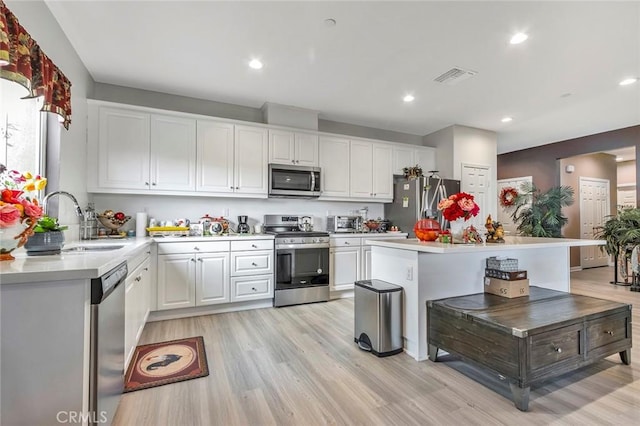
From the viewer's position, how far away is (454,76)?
135 inches

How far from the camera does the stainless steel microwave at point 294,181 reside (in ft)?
13.6

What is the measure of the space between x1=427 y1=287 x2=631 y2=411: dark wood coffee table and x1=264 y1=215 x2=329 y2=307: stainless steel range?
1.88 m

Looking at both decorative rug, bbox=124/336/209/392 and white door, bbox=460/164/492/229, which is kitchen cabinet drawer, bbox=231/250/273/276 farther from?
white door, bbox=460/164/492/229

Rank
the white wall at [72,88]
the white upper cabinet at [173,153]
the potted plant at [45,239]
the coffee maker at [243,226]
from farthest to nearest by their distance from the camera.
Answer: the coffee maker at [243,226] → the white upper cabinet at [173,153] → the white wall at [72,88] → the potted plant at [45,239]

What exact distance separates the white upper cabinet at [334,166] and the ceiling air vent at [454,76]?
63.8 inches

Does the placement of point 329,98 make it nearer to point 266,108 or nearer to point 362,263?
point 266,108

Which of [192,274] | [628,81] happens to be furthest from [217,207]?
[628,81]

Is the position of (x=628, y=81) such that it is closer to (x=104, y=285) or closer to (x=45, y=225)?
(x=104, y=285)

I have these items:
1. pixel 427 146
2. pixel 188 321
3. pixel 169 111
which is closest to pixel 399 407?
pixel 188 321

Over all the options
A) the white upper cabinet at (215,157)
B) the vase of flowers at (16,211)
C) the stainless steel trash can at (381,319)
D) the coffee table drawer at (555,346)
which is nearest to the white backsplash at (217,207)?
the white upper cabinet at (215,157)

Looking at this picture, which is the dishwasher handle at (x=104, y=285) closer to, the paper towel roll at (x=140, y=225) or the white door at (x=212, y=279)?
the white door at (x=212, y=279)

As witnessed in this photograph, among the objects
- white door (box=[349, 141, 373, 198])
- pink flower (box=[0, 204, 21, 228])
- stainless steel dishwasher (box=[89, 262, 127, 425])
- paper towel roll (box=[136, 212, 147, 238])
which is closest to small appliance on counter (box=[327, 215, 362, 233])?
white door (box=[349, 141, 373, 198])

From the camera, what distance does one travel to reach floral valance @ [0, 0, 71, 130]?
5.15 ft

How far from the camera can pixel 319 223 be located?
4.84 meters
